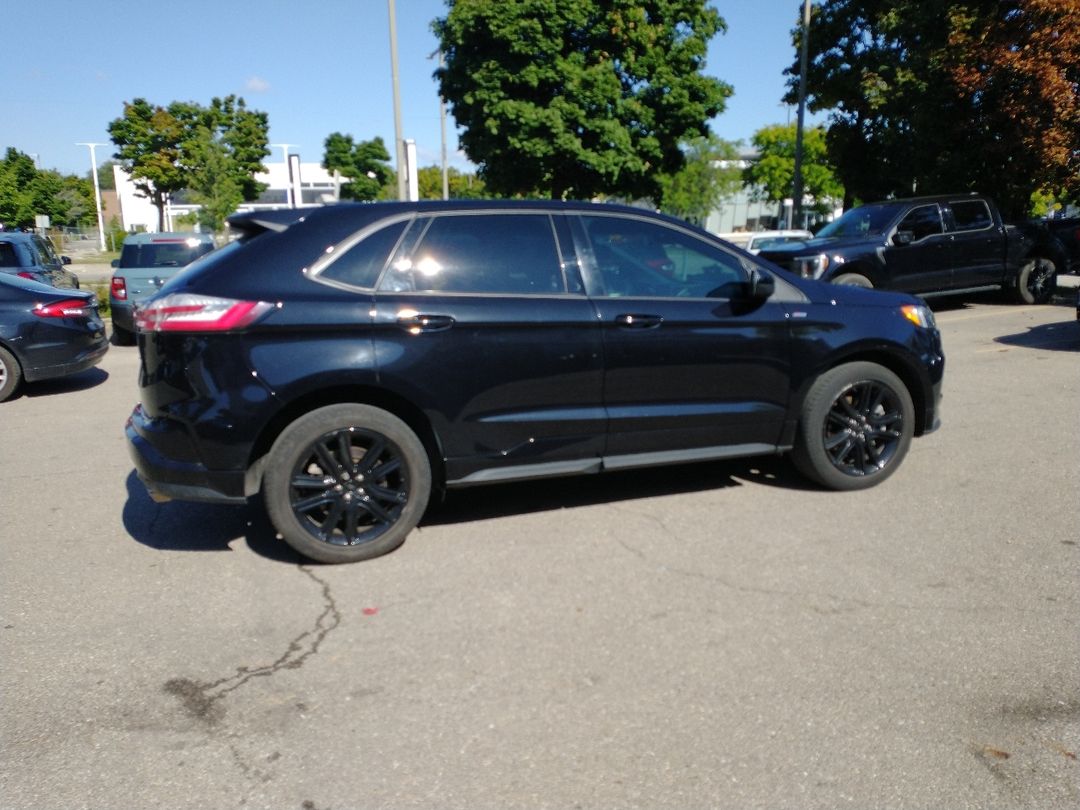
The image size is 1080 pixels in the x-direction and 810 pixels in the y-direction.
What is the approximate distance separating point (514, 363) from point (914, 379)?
8.94 ft

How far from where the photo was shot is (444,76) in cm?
2711

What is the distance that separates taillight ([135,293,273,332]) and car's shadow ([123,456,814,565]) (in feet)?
4.12

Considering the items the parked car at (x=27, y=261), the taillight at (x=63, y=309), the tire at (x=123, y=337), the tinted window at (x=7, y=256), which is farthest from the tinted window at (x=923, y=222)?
the tinted window at (x=7, y=256)

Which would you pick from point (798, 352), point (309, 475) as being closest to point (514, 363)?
point (309, 475)

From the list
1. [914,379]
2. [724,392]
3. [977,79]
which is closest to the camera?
[724,392]

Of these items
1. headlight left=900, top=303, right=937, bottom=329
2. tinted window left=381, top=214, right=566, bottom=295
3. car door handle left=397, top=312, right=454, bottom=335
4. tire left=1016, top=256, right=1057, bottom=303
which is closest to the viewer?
car door handle left=397, top=312, right=454, bottom=335

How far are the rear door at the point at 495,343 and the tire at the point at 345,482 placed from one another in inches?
7.9

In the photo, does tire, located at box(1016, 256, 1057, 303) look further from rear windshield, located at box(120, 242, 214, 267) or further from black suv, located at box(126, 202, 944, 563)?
rear windshield, located at box(120, 242, 214, 267)

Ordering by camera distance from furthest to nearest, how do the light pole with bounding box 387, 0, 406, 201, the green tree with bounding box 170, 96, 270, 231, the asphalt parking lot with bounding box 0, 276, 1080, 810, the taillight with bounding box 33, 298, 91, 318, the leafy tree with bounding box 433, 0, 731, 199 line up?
1. the green tree with bounding box 170, 96, 270, 231
2. the leafy tree with bounding box 433, 0, 731, 199
3. the light pole with bounding box 387, 0, 406, 201
4. the taillight with bounding box 33, 298, 91, 318
5. the asphalt parking lot with bounding box 0, 276, 1080, 810

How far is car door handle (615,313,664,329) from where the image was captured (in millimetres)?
4660

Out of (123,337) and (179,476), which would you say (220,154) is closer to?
(123,337)

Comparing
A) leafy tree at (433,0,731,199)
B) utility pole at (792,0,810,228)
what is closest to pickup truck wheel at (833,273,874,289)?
utility pole at (792,0,810,228)

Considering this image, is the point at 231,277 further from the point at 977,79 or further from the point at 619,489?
the point at 977,79

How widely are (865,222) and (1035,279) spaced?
3.44 metres
